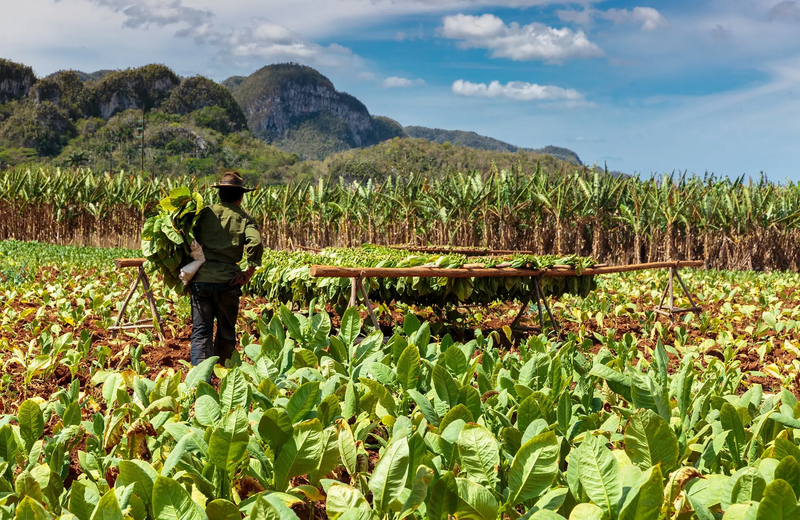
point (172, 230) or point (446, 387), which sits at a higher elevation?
point (172, 230)

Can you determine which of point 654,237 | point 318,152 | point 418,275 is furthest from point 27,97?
point 418,275

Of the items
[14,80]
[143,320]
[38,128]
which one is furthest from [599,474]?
[14,80]

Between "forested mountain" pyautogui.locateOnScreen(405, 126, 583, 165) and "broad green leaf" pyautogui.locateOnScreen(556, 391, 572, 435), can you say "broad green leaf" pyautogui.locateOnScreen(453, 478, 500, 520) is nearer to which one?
"broad green leaf" pyautogui.locateOnScreen(556, 391, 572, 435)

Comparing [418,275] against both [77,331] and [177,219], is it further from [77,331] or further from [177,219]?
[77,331]

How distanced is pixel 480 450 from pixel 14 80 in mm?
139065

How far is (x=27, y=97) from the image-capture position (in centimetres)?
11188

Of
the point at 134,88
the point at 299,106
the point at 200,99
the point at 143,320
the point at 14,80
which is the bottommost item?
the point at 143,320

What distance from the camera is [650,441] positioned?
4.99 ft

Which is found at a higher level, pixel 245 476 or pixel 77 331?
pixel 245 476

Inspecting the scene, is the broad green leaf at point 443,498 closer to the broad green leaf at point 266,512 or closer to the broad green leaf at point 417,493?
the broad green leaf at point 417,493

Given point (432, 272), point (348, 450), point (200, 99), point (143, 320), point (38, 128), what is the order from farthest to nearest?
1. point (200, 99)
2. point (38, 128)
3. point (143, 320)
4. point (432, 272)
5. point (348, 450)

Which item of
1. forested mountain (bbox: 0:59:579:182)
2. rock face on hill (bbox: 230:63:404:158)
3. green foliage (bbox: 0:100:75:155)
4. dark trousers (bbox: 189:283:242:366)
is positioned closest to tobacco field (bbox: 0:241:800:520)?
dark trousers (bbox: 189:283:242:366)

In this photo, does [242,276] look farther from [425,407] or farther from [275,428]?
[275,428]

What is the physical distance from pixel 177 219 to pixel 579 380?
404 centimetres
